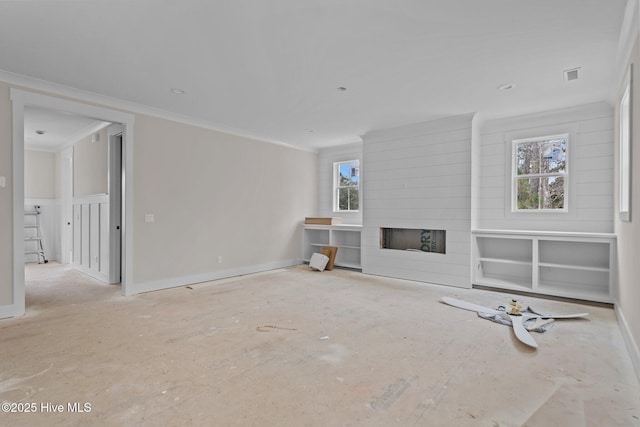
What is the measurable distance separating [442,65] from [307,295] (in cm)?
324

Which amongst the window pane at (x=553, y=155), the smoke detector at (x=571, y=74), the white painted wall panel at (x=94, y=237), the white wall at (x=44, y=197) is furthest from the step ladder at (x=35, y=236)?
the window pane at (x=553, y=155)

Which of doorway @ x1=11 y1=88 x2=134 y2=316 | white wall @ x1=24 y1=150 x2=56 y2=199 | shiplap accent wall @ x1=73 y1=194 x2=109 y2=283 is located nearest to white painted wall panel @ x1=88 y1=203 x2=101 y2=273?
shiplap accent wall @ x1=73 y1=194 x2=109 y2=283

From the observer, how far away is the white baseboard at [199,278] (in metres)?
4.53

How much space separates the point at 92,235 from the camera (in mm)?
5613

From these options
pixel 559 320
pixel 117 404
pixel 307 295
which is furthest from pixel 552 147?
pixel 117 404

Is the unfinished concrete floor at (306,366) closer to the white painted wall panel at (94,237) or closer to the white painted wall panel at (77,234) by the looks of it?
the white painted wall panel at (94,237)

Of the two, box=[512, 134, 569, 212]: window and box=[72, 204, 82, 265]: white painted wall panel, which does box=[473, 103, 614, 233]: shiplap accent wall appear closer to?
box=[512, 134, 569, 212]: window

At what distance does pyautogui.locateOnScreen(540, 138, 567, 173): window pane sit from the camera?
15.3 ft

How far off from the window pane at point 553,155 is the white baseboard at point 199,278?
4.84m

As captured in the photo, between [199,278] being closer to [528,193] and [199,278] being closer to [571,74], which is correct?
[528,193]

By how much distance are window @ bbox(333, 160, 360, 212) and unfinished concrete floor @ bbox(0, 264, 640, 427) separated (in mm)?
3325

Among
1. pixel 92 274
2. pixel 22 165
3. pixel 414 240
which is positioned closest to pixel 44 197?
pixel 92 274

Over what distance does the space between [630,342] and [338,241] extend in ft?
16.0

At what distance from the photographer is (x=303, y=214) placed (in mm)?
7234
